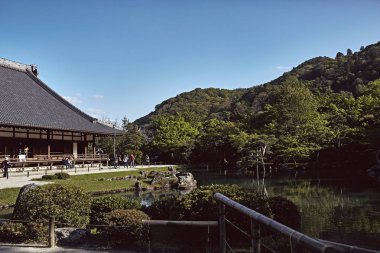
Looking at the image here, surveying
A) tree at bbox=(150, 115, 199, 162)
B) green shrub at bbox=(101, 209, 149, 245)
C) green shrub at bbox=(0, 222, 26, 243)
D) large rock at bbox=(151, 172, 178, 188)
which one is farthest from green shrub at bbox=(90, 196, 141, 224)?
tree at bbox=(150, 115, 199, 162)

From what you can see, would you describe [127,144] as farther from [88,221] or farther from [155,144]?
[88,221]

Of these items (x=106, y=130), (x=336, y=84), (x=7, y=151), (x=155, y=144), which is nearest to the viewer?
(x=7, y=151)

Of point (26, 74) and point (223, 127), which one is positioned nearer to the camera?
point (26, 74)

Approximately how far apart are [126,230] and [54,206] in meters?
2.26

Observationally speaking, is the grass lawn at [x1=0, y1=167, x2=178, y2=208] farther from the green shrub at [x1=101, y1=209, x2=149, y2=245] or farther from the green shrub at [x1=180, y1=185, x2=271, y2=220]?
the green shrub at [x1=180, y1=185, x2=271, y2=220]

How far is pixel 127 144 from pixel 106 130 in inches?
700

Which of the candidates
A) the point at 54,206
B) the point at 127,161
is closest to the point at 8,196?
the point at 54,206

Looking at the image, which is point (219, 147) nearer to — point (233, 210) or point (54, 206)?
point (54, 206)

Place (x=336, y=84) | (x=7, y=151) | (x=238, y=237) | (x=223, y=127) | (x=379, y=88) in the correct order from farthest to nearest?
(x=336, y=84) → (x=223, y=127) → (x=379, y=88) → (x=7, y=151) → (x=238, y=237)

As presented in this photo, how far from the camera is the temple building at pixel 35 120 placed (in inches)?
1106

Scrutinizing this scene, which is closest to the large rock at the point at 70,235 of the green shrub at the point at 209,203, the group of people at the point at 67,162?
the green shrub at the point at 209,203

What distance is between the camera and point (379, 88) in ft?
146

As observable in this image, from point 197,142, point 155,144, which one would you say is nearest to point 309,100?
point 197,142

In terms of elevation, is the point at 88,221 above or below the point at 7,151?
below
